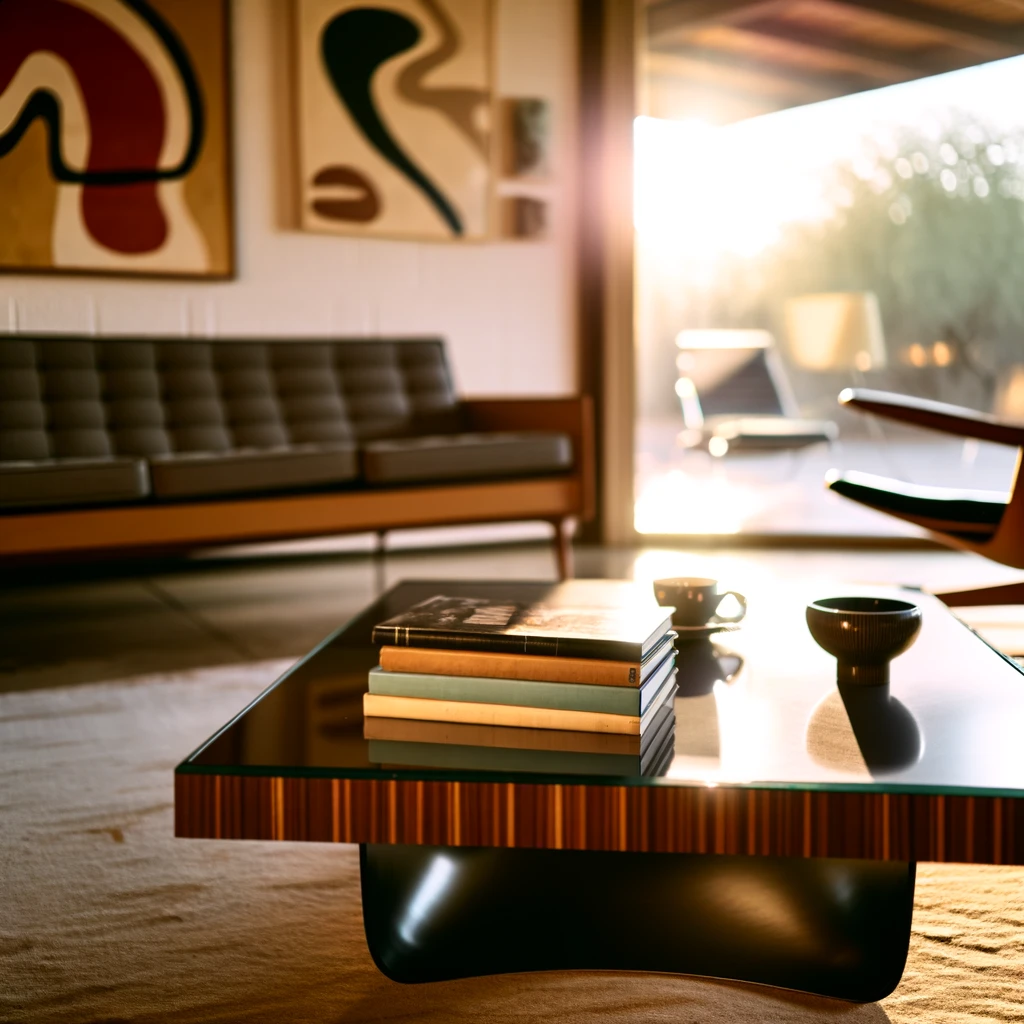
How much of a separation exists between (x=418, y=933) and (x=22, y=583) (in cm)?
293

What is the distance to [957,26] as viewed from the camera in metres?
4.43

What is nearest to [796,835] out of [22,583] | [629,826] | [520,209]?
[629,826]

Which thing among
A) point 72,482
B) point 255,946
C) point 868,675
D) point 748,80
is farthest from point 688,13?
point 255,946

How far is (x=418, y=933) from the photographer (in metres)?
1.17

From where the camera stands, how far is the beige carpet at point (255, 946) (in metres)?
1.10

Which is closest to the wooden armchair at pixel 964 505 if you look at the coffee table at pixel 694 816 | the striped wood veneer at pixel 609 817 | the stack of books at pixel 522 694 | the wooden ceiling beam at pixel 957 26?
→ the coffee table at pixel 694 816

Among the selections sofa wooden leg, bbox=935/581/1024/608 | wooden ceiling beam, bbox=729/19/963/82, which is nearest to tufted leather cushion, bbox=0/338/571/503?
sofa wooden leg, bbox=935/581/1024/608

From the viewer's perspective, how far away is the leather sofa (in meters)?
2.70

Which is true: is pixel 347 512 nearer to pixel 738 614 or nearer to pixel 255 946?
pixel 738 614

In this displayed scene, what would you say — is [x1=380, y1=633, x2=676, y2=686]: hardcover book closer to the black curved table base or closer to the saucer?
the black curved table base

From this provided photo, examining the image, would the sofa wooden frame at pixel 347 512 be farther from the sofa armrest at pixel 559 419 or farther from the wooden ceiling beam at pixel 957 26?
the wooden ceiling beam at pixel 957 26

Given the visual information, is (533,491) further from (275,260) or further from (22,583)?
(22,583)

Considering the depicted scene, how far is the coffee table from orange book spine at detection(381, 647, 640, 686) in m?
0.08

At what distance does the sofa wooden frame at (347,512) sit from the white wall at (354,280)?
2.53ft
